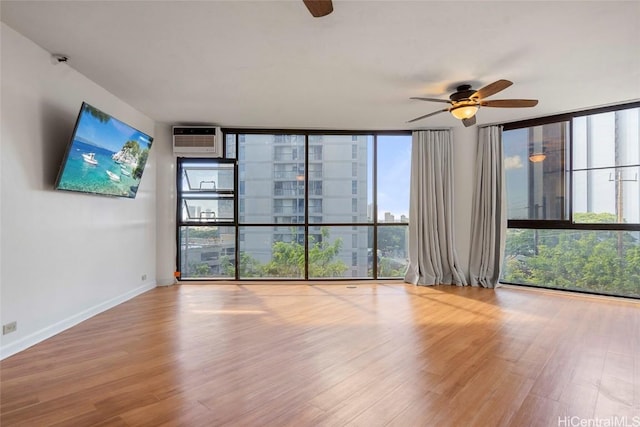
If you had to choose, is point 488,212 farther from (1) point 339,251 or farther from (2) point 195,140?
(2) point 195,140

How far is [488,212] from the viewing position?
5.20 m

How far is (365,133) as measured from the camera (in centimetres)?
570

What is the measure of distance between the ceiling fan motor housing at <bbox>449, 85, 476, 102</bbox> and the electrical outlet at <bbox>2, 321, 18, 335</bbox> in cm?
469

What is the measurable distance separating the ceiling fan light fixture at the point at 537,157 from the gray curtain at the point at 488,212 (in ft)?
1.46

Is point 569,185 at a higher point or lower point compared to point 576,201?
higher

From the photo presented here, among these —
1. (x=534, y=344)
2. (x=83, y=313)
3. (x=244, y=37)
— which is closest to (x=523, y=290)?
(x=534, y=344)

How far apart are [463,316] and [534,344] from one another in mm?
857

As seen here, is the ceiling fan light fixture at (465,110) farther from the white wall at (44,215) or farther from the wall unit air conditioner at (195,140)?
the white wall at (44,215)

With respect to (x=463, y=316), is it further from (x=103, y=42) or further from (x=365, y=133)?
(x=103, y=42)

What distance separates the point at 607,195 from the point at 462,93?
2807 mm

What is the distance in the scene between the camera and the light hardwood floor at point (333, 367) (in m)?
1.91

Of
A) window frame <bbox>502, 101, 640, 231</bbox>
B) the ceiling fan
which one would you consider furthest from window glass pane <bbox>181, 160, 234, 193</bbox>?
window frame <bbox>502, 101, 640, 231</bbox>

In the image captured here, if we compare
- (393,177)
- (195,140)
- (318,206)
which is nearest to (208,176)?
(195,140)

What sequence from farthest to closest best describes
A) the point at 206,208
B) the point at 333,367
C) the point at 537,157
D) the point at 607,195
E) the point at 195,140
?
the point at 206,208, the point at 195,140, the point at 537,157, the point at 607,195, the point at 333,367
